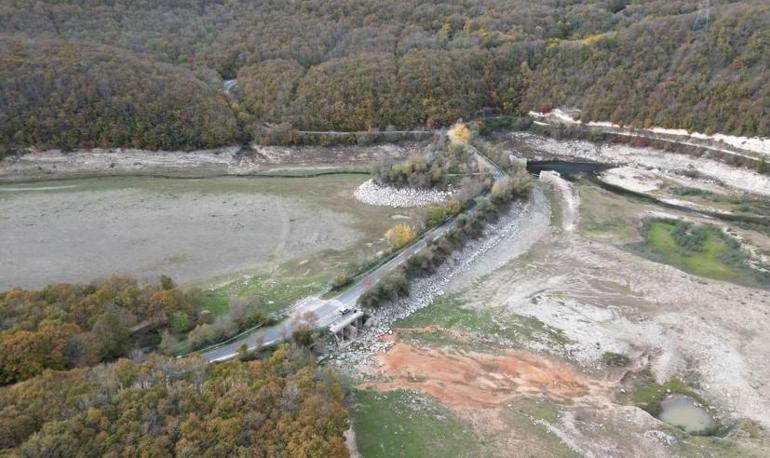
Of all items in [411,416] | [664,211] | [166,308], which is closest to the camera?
[411,416]

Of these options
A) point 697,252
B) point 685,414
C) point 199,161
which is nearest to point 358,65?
point 199,161

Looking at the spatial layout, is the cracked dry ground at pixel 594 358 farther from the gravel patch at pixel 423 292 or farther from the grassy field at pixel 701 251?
the grassy field at pixel 701 251

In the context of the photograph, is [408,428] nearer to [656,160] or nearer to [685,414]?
[685,414]

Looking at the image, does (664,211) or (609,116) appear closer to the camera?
(664,211)

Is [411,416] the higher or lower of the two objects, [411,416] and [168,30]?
the lower

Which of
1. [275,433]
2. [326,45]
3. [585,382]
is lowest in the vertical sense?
[585,382]

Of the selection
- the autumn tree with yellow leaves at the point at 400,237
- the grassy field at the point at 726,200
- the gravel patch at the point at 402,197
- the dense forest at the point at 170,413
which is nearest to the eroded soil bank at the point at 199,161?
the gravel patch at the point at 402,197

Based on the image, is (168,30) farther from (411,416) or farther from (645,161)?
(411,416)

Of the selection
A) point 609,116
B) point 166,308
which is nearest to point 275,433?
point 166,308
